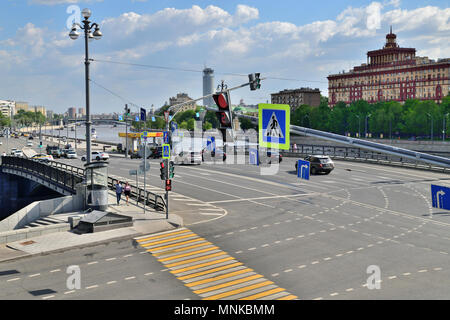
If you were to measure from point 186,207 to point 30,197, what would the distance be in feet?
130

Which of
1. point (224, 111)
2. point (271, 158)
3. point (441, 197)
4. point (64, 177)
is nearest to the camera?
point (224, 111)

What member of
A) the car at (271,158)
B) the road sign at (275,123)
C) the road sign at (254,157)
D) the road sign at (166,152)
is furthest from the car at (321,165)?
the road sign at (166,152)

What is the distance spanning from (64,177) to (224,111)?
20.0 meters

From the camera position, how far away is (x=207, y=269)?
658 inches

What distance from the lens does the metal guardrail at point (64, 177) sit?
2927cm

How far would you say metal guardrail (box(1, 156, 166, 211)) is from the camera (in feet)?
96.0

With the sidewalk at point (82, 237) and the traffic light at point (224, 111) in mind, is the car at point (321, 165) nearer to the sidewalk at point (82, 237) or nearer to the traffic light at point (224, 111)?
the sidewalk at point (82, 237)

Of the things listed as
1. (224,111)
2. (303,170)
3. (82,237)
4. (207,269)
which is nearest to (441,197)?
(303,170)

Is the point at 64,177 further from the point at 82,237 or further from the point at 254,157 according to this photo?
the point at 254,157

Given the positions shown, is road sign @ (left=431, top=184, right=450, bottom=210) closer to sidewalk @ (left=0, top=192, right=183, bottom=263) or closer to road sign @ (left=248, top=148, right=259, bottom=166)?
sidewalk @ (left=0, top=192, right=183, bottom=263)

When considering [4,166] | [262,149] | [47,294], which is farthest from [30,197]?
[47,294]

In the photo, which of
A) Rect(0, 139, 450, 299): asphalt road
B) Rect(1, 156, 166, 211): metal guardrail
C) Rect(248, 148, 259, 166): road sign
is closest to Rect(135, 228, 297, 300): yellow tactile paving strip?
Rect(0, 139, 450, 299): asphalt road

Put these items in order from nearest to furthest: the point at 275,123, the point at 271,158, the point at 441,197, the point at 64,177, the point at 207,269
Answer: the point at 207,269, the point at 275,123, the point at 441,197, the point at 64,177, the point at 271,158

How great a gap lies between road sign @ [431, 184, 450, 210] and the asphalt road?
3.88ft
